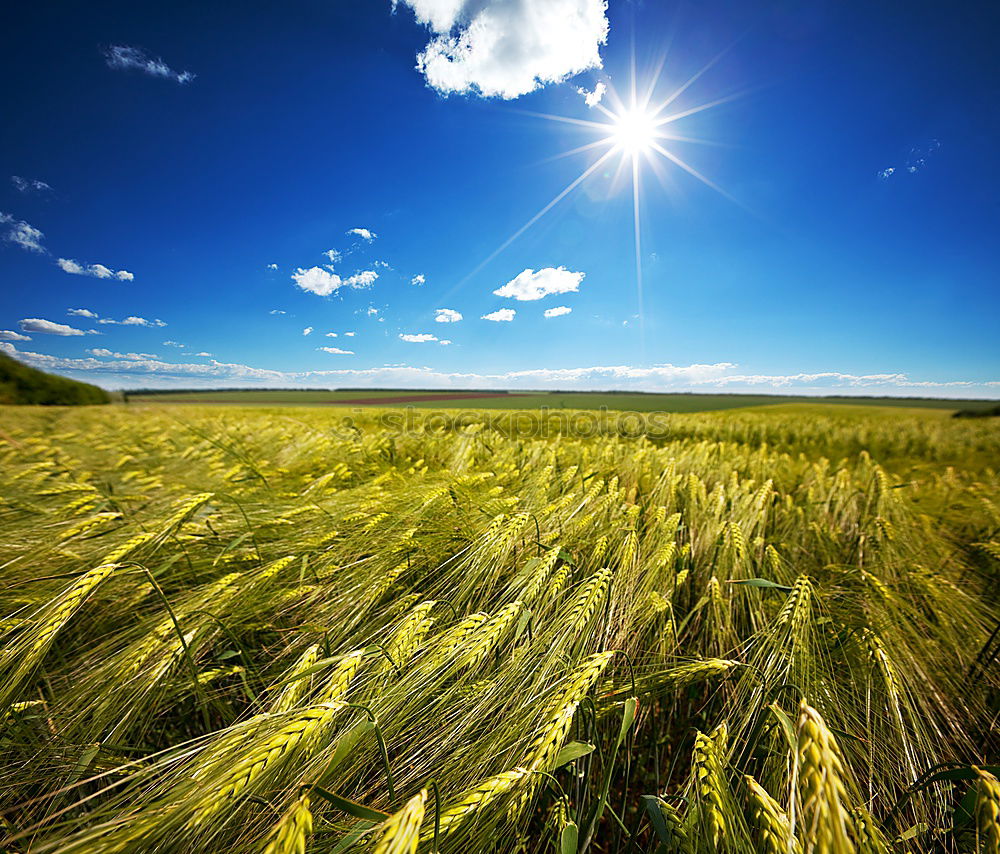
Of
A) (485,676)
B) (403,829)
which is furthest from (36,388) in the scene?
(403,829)

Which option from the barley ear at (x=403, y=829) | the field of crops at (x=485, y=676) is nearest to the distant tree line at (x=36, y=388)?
the field of crops at (x=485, y=676)

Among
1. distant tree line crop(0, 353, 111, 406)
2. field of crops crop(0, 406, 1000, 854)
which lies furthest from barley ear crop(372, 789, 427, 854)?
distant tree line crop(0, 353, 111, 406)

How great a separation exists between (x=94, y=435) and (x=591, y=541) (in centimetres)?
598

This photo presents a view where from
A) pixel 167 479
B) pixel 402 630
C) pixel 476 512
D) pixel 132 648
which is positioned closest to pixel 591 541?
pixel 476 512

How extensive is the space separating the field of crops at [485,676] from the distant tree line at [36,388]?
1436cm

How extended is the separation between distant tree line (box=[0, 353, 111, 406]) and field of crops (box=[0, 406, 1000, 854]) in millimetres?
14363

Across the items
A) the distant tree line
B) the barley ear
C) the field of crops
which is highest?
the distant tree line

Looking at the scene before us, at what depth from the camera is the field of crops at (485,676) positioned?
618 millimetres

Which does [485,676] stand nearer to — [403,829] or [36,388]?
[403,829]

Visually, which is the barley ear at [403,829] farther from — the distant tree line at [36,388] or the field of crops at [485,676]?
the distant tree line at [36,388]

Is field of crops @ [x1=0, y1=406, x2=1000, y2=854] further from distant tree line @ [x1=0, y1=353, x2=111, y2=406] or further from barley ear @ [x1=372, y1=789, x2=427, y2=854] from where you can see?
distant tree line @ [x1=0, y1=353, x2=111, y2=406]

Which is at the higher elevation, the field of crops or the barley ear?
the barley ear

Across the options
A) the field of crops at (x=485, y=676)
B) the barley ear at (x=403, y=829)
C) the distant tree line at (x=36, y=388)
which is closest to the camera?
the barley ear at (x=403, y=829)

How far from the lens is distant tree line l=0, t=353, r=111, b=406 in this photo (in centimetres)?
1132
